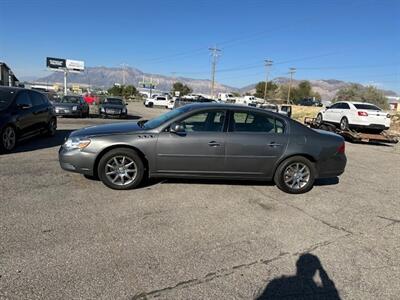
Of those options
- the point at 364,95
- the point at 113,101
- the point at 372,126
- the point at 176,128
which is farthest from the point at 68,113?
the point at 364,95

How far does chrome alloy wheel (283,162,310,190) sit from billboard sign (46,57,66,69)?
83.5 m

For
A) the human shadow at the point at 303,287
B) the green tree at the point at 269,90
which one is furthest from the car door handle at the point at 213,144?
the green tree at the point at 269,90

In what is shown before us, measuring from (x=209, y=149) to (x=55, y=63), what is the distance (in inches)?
3337

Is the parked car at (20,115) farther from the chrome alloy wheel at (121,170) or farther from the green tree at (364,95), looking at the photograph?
the green tree at (364,95)

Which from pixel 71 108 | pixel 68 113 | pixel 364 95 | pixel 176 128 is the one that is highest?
pixel 364 95

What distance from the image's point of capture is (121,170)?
5.79m

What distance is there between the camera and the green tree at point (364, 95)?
Result: 223 feet

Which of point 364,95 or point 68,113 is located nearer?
point 68,113

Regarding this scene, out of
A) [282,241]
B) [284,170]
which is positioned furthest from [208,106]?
[282,241]

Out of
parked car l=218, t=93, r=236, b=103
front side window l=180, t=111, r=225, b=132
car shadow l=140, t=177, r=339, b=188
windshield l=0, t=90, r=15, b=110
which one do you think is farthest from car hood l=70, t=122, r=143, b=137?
parked car l=218, t=93, r=236, b=103

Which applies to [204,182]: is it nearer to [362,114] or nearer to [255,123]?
[255,123]

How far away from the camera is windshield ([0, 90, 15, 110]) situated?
8.52 m

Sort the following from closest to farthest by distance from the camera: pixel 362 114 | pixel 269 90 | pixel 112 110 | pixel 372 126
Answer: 1. pixel 362 114
2. pixel 372 126
3. pixel 112 110
4. pixel 269 90

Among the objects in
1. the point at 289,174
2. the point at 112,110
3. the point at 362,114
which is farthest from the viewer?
the point at 112,110
